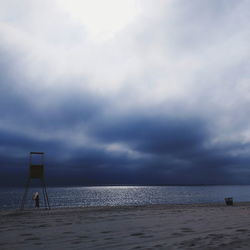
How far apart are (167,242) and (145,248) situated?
824 millimetres

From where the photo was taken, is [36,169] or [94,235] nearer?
[94,235]

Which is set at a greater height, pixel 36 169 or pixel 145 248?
pixel 36 169

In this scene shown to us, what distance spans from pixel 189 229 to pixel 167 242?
2.08 meters

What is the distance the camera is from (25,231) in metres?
8.00

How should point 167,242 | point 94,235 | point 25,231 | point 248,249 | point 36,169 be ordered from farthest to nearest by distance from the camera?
1. point 36,169
2. point 25,231
3. point 94,235
4. point 167,242
5. point 248,249

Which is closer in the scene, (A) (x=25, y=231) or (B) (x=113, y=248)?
(B) (x=113, y=248)

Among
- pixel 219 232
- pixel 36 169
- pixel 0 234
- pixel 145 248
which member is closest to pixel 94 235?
pixel 145 248

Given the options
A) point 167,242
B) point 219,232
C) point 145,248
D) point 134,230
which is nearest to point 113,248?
point 145,248

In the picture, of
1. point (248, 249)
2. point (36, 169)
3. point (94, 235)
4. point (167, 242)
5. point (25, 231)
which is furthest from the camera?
point (36, 169)

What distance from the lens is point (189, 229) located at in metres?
8.10

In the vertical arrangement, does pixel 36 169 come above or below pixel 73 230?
above

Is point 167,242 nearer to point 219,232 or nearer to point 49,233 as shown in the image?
point 219,232

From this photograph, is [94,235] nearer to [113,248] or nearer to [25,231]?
[113,248]

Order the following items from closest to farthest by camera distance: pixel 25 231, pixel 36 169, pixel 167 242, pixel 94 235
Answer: pixel 167 242 → pixel 94 235 → pixel 25 231 → pixel 36 169
